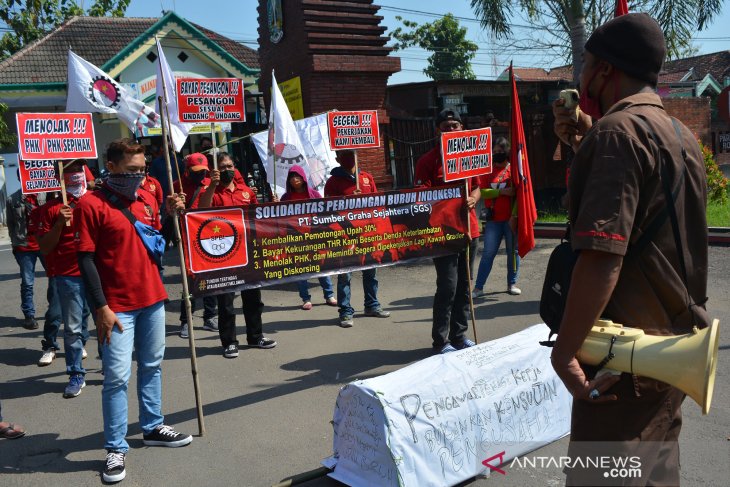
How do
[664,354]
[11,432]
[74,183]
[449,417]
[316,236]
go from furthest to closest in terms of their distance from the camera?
[74,183] < [316,236] < [11,432] < [449,417] < [664,354]

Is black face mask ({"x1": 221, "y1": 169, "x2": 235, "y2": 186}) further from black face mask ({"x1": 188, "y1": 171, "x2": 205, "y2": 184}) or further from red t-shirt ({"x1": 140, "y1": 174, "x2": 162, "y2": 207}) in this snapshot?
red t-shirt ({"x1": 140, "y1": 174, "x2": 162, "y2": 207})

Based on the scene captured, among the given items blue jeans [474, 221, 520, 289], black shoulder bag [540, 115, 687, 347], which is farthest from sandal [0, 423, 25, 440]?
blue jeans [474, 221, 520, 289]

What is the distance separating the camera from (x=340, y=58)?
38.9 feet

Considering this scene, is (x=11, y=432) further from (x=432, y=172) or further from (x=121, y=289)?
(x=432, y=172)

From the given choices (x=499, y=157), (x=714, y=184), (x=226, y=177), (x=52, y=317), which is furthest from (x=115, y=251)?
(x=714, y=184)

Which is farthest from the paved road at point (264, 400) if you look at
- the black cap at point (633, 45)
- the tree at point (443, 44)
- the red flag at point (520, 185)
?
the tree at point (443, 44)

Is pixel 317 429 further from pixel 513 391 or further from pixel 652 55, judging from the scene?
pixel 652 55

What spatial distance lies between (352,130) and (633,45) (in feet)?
16.9

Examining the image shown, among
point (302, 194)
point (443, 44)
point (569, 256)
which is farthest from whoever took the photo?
point (443, 44)

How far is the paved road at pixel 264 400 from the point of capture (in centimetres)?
410

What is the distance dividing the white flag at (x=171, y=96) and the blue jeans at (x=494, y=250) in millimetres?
4209

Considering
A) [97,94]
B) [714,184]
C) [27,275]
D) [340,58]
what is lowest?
[27,275]

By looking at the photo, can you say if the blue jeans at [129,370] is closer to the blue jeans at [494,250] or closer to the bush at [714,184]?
the blue jeans at [494,250]

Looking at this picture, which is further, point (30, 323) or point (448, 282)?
point (30, 323)
